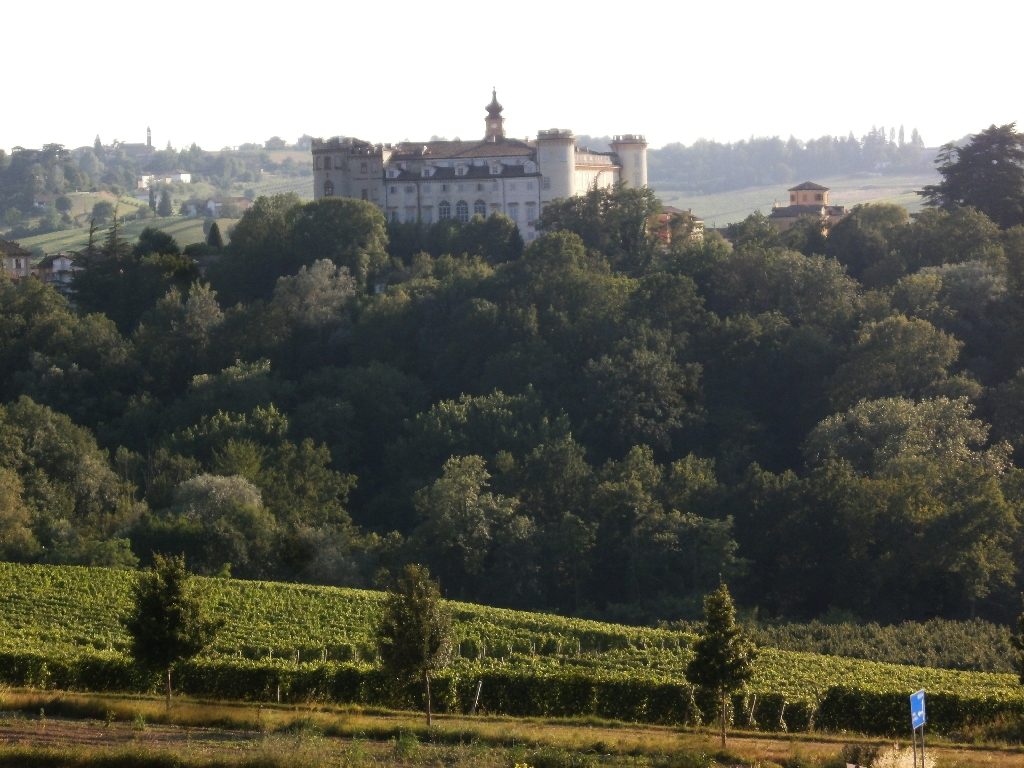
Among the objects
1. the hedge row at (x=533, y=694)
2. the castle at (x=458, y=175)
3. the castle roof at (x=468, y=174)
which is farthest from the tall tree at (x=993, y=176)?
the hedge row at (x=533, y=694)

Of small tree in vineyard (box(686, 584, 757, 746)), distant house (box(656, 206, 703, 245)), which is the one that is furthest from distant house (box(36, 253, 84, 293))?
small tree in vineyard (box(686, 584, 757, 746))

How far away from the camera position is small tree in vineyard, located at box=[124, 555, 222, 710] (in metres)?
26.1

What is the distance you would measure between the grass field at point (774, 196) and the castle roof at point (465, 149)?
198ft

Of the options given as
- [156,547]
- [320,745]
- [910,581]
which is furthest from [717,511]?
[320,745]

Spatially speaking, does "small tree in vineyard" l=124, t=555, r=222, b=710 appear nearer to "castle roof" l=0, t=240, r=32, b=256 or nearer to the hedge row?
the hedge row

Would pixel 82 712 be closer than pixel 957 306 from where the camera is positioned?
Yes

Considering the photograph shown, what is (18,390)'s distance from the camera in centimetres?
6131

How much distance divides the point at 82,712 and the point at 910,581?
27597 millimetres

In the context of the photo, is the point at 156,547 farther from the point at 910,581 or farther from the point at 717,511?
the point at 910,581

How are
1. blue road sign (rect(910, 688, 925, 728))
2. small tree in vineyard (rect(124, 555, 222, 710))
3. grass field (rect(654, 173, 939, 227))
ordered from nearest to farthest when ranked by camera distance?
blue road sign (rect(910, 688, 925, 728)) → small tree in vineyard (rect(124, 555, 222, 710)) → grass field (rect(654, 173, 939, 227))

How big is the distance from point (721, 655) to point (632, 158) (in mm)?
57096

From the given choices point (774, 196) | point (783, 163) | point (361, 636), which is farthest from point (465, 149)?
point (783, 163)

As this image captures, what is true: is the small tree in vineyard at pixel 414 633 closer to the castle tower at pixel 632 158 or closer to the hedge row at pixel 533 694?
the hedge row at pixel 533 694

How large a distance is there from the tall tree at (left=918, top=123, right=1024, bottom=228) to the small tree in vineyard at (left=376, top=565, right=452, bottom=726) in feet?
161
